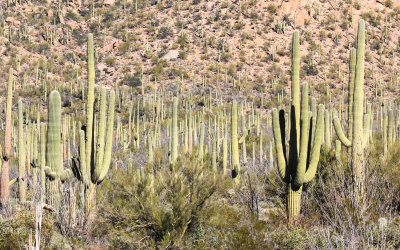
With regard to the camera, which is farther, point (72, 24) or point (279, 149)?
point (72, 24)

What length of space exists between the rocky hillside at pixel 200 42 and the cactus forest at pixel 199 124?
0.18 metres

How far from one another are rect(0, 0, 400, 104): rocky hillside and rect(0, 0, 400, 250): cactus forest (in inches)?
7.2

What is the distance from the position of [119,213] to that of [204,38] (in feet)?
120


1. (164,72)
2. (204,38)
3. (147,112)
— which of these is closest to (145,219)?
(147,112)

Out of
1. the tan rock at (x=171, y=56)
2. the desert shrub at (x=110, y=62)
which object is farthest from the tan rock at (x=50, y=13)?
the tan rock at (x=171, y=56)

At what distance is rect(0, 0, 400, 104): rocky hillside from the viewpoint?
38.9m

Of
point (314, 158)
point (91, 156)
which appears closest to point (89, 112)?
point (91, 156)

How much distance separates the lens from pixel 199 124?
74.0 ft

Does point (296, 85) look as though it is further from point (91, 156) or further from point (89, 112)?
point (91, 156)

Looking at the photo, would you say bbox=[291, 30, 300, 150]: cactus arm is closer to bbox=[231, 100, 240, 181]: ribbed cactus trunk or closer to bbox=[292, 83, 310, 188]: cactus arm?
bbox=[292, 83, 310, 188]: cactus arm

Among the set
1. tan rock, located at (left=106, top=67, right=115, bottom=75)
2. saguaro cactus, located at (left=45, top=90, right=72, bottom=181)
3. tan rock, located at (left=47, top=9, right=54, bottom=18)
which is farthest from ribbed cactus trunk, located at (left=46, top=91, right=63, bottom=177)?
tan rock, located at (left=47, top=9, right=54, bottom=18)

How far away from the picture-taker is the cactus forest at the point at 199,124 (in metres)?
8.79

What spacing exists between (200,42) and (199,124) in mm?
22421

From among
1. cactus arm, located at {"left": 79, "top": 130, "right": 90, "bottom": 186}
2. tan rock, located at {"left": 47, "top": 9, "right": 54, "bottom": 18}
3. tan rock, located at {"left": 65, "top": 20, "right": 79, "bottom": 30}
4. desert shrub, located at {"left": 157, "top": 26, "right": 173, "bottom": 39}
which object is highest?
tan rock, located at {"left": 47, "top": 9, "right": 54, "bottom": 18}
